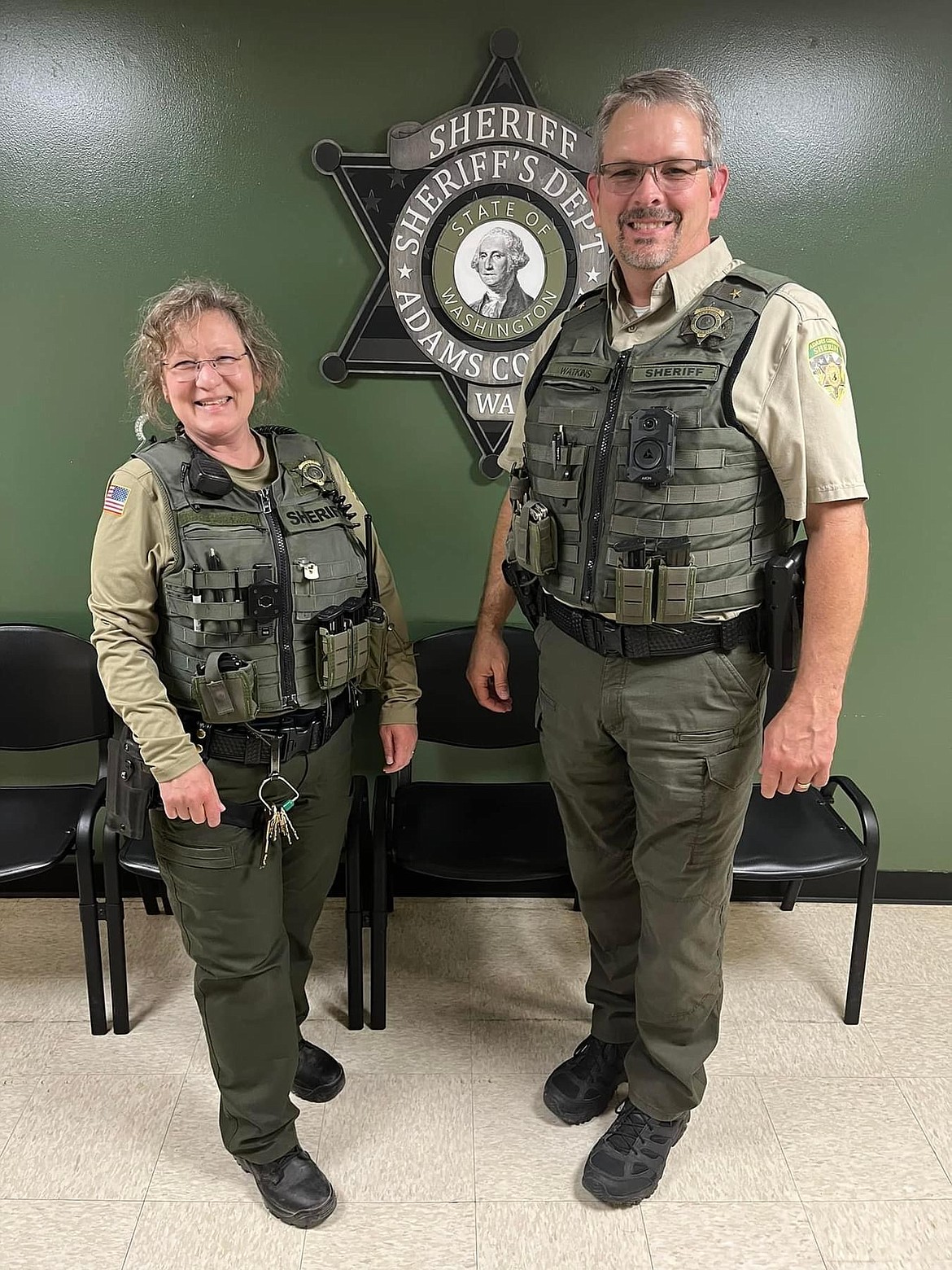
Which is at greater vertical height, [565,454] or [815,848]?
[565,454]

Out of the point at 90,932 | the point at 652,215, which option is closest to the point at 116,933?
the point at 90,932

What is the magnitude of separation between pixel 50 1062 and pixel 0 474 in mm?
1478

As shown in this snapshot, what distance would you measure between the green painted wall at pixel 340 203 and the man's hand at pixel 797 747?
115 cm

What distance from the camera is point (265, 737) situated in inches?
69.9

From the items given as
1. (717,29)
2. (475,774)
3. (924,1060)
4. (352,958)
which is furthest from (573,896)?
(717,29)

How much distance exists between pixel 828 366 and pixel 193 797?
1307 millimetres

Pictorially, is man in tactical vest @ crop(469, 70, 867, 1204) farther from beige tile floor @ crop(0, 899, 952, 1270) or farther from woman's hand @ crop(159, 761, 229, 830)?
woman's hand @ crop(159, 761, 229, 830)

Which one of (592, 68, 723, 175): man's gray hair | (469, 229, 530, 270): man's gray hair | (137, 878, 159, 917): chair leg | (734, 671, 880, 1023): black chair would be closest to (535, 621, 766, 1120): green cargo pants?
(734, 671, 880, 1023): black chair

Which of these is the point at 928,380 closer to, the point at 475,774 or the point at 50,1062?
the point at 475,774

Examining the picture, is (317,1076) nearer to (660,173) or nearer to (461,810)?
(461,810)

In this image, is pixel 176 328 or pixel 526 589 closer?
pixel 176 328

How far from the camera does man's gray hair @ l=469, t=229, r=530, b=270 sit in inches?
95.1

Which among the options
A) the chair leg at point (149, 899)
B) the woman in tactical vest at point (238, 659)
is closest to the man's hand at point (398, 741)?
the woman in tactical vest at point (238, 659)

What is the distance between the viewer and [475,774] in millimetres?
2850
